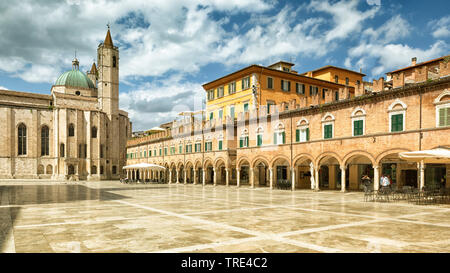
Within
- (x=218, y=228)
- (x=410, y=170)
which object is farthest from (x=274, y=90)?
(x=218, y=228)

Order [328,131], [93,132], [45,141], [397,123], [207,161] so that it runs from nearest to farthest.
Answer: [397,123]
[328,131]
[207,161]
[45,141]
[93,132]

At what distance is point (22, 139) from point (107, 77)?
2057 centimetres

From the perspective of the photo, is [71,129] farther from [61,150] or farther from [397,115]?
[397,115]

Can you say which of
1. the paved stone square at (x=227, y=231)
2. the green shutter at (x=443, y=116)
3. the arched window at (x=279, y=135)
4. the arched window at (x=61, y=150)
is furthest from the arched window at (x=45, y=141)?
the green shutter at (x=443, y=116)

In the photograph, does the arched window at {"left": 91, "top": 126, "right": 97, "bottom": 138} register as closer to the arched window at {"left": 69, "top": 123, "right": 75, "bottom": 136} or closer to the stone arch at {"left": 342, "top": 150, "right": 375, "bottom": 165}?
the arched window at {"left": 69, "top": 123, "right": 75, "bottom": 136}

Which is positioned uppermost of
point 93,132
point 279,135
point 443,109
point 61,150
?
point 93,132

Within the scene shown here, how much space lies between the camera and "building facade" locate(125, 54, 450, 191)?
65.2 ft

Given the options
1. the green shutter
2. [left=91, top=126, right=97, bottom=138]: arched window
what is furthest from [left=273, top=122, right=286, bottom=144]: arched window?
[left=91, top=126, right=97, bottom=138]: arched window

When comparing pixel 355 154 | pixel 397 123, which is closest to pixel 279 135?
pixel 355 154

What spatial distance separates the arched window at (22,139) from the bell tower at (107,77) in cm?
1523

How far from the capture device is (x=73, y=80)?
249 feet

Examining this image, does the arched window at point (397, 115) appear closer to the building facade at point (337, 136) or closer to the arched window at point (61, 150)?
the building facade at point (337, 136)

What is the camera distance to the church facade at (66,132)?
199 ft
